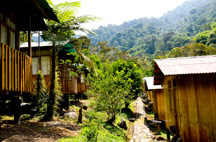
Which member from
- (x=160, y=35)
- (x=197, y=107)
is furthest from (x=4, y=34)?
(x=160, y=35)

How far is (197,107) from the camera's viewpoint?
8750 millimetres

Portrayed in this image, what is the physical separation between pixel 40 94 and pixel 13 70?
6.06 m

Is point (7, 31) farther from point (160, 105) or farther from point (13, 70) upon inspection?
point (160, 105)

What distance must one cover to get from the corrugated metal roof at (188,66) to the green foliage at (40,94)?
270 inches

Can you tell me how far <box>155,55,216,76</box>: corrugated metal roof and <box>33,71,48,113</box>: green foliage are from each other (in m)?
6.87

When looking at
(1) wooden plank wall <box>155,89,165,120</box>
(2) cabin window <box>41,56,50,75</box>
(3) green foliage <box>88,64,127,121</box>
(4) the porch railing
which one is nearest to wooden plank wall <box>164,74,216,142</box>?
(4) the porch railing

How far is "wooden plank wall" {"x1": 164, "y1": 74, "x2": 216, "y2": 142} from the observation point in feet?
28.2

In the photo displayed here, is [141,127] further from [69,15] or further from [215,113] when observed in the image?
[69,15]

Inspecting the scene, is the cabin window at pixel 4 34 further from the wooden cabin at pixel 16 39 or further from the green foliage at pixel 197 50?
the green foliage at pixel 197 50

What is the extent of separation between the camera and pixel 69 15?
41.4 ft

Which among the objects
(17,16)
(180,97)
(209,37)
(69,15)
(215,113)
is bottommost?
(215,113)

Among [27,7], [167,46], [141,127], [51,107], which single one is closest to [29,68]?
[27,7]

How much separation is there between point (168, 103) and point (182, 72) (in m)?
3.91

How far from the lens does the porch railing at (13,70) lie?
20.3 ft
